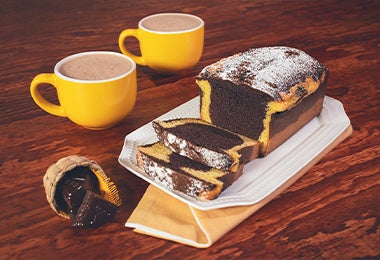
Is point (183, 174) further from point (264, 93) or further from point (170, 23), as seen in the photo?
point (170, 23)

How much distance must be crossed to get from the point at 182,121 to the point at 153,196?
26 cm

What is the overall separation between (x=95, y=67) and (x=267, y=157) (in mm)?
500

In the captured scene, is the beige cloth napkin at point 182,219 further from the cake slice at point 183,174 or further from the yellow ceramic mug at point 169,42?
the yellow ceramic mug at point 169,42

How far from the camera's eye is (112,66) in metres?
1.37

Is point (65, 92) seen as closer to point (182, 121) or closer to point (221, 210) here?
point (182, 121)

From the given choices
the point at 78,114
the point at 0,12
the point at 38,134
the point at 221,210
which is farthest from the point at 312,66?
the point at 0,12

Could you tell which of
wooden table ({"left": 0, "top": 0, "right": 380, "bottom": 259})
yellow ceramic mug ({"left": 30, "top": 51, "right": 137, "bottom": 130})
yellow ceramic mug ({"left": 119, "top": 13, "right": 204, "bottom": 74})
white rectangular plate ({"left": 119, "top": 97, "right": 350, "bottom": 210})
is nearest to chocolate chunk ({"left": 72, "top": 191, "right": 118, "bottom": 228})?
wooden table ({"left": 0, "top": 0, "right": 380, "bottom": 259})

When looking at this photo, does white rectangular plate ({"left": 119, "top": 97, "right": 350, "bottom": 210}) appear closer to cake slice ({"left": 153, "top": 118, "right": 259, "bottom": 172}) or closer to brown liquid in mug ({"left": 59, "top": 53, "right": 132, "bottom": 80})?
cake slice ({"left": 153, "top": 118, "right": 259, "bottom": 172})

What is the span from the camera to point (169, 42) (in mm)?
1599

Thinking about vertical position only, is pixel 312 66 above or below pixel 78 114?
above

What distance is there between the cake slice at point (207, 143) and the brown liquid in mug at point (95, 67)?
0.19 metres

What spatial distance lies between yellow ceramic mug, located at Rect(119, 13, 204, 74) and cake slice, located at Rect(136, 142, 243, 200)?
1.62 ft

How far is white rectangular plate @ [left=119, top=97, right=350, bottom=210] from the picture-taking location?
1090 mm

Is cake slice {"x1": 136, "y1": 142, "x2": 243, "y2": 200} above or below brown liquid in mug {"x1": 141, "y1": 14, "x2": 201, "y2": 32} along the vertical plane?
below
